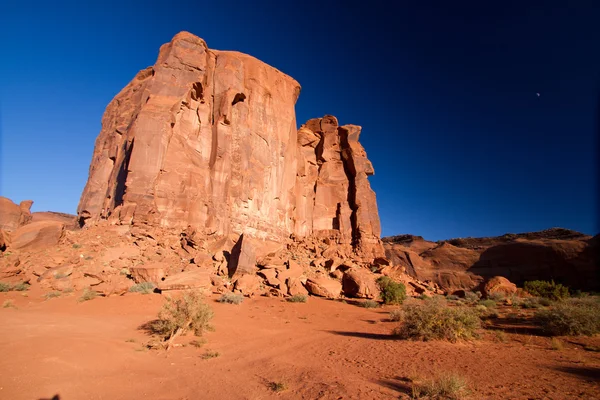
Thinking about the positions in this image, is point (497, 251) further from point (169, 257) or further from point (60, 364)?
point (60, 364)

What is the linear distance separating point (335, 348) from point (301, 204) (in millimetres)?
29242

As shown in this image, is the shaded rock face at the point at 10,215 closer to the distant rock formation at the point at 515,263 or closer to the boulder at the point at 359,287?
the boulder at the point at 359,287

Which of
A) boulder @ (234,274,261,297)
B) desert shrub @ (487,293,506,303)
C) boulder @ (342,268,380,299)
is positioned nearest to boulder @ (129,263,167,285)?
boulder @ (234,274,261,297)

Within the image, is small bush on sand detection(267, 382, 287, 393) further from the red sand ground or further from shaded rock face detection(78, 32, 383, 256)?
shaded rock face detection(78, 32, 383, 256)

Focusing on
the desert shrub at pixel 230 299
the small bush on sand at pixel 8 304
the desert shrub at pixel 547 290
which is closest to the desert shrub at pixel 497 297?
the desert shrub at pixel 547 290

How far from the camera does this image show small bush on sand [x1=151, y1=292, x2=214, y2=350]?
333 inches

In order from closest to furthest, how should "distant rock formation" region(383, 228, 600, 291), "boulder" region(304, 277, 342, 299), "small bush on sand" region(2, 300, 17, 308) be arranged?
"small bush on sand" region(2, 300, 17, 308) → "boulder" region(304, 277, 342, 299) → "distant rock formation" region(383, 228, 600, 291)

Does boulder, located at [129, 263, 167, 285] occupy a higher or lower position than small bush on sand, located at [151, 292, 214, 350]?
higher

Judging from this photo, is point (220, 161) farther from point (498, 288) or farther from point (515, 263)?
point (515, 263)

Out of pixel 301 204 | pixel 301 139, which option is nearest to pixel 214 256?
pixel 301 204

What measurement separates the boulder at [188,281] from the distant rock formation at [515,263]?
3011 cm

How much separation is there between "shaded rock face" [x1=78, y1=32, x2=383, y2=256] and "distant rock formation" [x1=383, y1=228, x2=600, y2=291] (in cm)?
949

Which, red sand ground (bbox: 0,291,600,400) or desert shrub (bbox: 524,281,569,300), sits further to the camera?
desert shrub (bbox: 524,281,569,300)

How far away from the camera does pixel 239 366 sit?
623 centimetres
